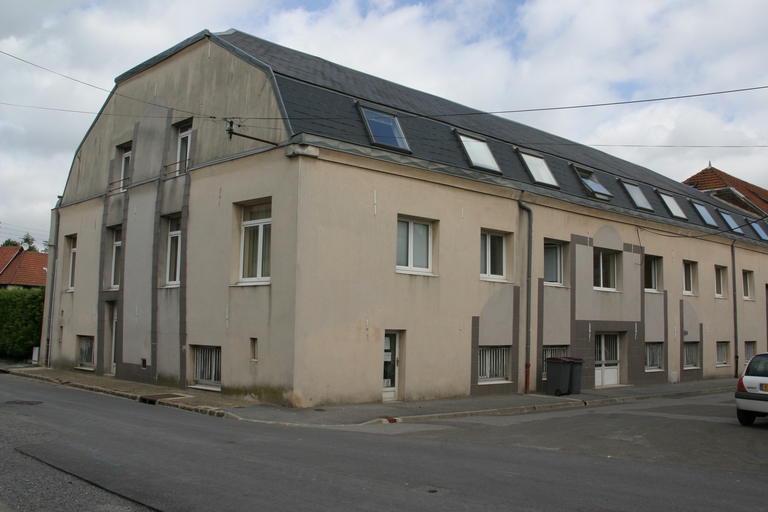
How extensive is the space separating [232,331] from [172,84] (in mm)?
7545

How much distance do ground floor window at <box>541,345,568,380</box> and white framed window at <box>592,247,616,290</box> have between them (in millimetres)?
2784

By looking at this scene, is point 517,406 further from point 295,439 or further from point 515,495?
point 515,495

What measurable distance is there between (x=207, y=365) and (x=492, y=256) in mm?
8075

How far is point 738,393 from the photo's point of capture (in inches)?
492

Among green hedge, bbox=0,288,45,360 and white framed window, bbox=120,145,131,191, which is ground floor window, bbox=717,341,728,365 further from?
green hedge, bbox=0,288,45,360

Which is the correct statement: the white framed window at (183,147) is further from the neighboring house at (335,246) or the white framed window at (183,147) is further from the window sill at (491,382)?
the window sill at (491,382)

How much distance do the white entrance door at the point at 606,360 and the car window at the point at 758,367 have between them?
8541 millimetres

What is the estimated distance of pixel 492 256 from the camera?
18.0m

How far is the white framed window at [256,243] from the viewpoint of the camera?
14680mm

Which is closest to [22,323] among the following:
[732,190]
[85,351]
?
[85,351]

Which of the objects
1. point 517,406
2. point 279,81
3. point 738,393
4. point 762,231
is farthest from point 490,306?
point 762,231

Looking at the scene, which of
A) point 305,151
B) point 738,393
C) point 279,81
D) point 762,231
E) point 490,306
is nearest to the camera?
point 738,393

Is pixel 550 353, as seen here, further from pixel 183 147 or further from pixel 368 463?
pixel 368 463

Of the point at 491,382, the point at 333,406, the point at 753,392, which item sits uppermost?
the point at 753,392
